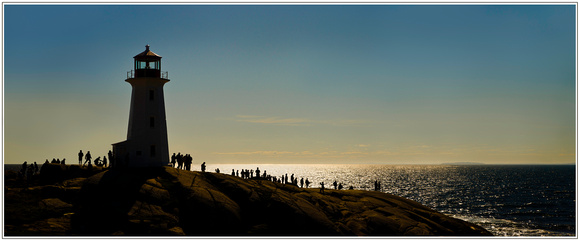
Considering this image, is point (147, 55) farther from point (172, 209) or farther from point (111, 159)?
point (172, 209)

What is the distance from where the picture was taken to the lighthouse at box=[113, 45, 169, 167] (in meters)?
45.8

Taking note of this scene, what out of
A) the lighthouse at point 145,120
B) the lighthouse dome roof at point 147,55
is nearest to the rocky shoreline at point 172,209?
the lighthouse at point 145,120

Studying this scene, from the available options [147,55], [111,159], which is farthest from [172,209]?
[147,55]

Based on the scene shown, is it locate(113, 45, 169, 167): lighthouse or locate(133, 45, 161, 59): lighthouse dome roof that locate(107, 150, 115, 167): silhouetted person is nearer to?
locate(113, 45, 169, 167): lighthouse

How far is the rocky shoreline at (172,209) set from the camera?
33.4m

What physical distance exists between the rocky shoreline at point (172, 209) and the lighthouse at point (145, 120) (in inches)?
99.2

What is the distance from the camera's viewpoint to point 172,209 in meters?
36.6

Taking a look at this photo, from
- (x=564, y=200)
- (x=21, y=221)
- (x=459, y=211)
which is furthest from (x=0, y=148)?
(x=564, y=200)

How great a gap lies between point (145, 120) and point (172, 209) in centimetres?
1241

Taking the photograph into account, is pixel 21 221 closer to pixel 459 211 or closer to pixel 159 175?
pixel 159 175

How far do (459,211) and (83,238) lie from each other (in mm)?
61007

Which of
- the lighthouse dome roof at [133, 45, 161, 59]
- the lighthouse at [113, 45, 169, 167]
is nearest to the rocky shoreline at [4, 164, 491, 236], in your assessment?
the lighthouse at [113, 45, 169, 167]

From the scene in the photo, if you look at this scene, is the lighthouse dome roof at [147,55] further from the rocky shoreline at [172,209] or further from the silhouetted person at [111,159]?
the rocky shoreline at [172,209]

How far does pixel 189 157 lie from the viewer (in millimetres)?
51062
